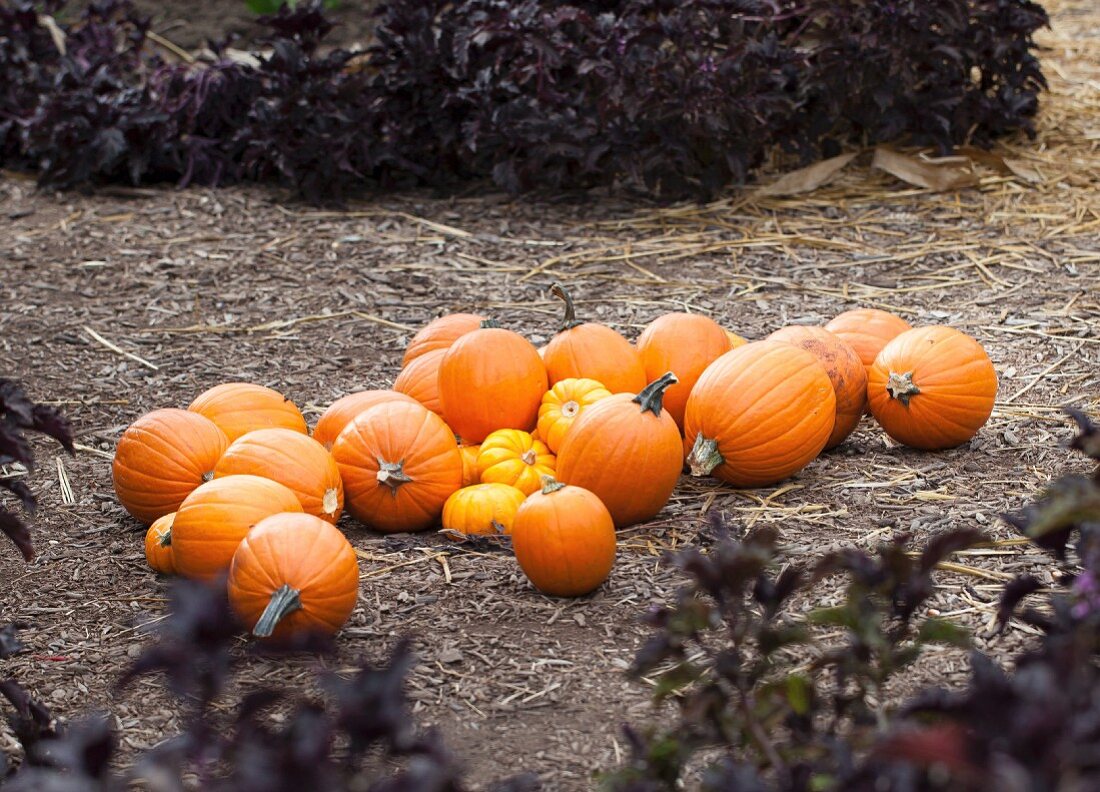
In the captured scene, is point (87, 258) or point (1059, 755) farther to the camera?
point (87, 258)

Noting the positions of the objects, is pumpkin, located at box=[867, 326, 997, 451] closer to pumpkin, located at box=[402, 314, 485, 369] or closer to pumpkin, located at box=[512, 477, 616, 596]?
pumpkin, located at box=[512, 477, 616, 596]

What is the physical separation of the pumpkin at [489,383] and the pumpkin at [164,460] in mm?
614

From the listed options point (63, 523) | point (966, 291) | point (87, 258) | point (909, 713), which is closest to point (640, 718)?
point (909, 713)

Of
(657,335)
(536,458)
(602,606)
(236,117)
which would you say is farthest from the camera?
(236,117)

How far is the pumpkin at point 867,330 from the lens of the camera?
358 cm

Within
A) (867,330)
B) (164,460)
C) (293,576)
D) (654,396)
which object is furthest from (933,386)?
(164,460)

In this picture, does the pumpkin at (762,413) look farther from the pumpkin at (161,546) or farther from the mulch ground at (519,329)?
the pumpkin at (161,546)

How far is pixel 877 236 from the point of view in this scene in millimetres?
5387

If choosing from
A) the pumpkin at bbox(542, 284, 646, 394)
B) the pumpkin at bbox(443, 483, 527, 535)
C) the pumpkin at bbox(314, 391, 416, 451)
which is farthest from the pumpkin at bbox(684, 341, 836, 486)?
the pumpkin at bbox(314, 391, 416, 451)

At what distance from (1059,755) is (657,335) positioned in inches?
96.6

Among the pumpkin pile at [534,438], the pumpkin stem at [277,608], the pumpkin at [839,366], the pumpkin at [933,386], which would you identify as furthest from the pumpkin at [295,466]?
the pumpkin at [933,386]

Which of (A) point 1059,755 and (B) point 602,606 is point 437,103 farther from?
(A) point 1059,755

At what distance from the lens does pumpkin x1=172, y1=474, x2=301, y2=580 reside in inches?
106

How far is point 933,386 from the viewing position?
10.8 ft
